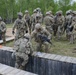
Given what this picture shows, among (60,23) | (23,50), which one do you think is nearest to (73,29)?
Answer: (60,23)

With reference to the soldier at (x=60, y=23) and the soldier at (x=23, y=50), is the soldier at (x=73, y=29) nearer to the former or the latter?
the soldier at (x=60, y=23)

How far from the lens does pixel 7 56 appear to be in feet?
21.9

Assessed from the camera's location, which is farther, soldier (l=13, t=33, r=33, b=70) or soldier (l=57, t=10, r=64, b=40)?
soldier (l=57, t=10, r=64, b=40)

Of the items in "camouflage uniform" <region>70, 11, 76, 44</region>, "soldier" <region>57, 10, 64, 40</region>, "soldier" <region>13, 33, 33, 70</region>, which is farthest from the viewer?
"soldier" <region>57, 10, 64, 40</region>

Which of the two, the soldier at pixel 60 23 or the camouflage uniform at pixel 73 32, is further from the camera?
the soldier at pixel 60 23

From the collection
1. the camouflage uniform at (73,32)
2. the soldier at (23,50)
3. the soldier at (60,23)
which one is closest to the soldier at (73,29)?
the camouflage uniform at (73,32)

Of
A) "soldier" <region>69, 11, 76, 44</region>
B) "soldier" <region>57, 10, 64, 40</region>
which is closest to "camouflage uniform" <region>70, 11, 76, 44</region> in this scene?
"soldier" <region>69, 11, 76, 44</region>

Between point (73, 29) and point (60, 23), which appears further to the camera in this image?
point (60, 23)

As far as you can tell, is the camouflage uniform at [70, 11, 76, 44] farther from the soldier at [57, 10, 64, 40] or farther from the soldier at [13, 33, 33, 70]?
the soldier at [13, 33, 33, 70]

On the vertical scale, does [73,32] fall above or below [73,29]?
below

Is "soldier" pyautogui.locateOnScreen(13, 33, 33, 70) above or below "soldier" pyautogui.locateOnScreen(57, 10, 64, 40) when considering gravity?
below

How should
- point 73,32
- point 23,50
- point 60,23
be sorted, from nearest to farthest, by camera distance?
point 23,50, point 73,32, point 60,23

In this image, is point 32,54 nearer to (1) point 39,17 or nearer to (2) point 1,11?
(1) point 39,17

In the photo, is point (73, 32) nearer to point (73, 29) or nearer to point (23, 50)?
point (73, 29)
